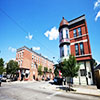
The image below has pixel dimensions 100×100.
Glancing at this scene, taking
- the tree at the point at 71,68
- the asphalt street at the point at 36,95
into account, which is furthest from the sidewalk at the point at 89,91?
the tree at the point at 71,68

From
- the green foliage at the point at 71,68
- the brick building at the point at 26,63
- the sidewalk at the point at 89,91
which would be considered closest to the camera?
the sidewalk at the point at 89,91

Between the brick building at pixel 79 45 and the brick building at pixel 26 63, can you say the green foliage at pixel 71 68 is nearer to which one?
the brick building at pixel 79 45

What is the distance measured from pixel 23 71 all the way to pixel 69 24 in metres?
23.7

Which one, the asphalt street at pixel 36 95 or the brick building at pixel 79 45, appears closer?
the asphalt street at pixel 36 95

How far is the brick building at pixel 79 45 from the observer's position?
1466 centimetres

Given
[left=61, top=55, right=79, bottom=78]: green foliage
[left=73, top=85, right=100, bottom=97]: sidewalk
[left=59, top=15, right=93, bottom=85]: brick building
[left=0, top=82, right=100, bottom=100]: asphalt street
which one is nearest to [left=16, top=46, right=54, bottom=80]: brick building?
[left=59, top=15, right=93, bottom=85]: brick building

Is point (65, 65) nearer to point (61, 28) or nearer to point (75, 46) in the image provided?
point (75, 46)

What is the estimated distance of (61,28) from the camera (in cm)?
1886

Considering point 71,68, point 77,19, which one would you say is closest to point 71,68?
point 71,68

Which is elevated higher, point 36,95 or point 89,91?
point 36,95

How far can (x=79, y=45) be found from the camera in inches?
653

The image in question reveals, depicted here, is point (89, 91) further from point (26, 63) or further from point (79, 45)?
point (26, 63)

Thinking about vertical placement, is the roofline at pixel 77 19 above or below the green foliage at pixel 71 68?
above

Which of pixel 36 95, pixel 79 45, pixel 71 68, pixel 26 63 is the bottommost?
pixel 36 95
